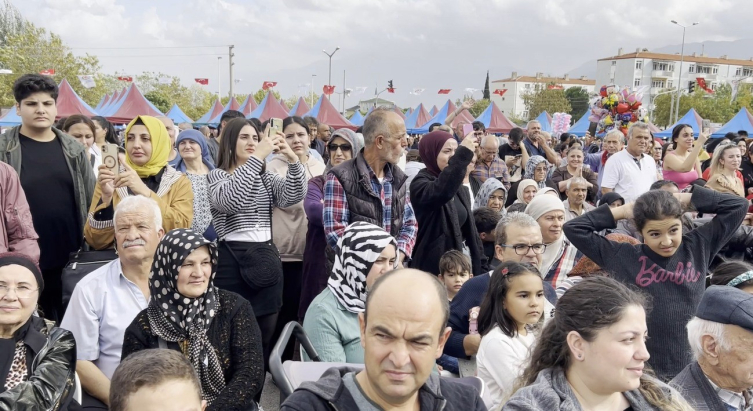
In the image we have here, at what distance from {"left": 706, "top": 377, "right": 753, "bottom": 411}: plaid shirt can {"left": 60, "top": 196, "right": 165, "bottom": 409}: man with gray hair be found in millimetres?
2758

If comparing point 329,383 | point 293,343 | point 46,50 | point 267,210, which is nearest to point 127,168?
point 267,210

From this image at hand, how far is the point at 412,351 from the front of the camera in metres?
1.92

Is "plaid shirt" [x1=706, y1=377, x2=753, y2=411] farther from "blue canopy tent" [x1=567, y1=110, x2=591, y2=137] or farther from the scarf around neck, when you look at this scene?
"blue canopy tent" [x1=567, y1=110, x2=591, y2=137]

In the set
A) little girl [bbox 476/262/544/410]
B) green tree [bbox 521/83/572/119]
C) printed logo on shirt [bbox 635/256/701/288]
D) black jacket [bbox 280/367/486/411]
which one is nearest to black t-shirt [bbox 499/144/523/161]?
printed logo on shirt [bbox 635/256/701/288]

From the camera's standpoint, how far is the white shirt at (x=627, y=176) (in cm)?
716

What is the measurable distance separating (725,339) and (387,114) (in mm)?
2375

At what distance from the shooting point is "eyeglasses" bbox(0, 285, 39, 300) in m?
2.88

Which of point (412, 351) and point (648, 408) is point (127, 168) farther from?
point (648, 408)

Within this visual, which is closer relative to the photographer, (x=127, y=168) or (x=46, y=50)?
(x=127, y=168)

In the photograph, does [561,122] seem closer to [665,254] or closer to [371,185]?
[371,185]

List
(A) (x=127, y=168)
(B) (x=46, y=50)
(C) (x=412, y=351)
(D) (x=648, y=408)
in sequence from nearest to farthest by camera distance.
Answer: (C) (x=412, y=351), (D) (x=648, y=408), (A) (x=127, y=168), (B) (x=46, y=50)

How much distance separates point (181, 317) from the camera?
3049mm

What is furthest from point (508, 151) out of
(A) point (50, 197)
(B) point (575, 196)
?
(A) point (50, 197)

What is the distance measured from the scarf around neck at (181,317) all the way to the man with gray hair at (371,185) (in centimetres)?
123
